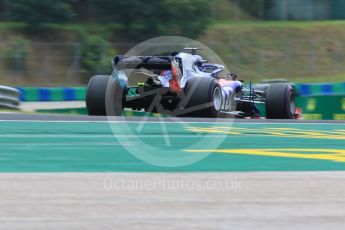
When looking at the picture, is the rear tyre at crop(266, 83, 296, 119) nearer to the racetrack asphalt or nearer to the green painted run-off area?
the green painted run-off area

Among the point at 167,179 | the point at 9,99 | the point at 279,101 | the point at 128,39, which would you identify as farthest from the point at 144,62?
the point at 128,39

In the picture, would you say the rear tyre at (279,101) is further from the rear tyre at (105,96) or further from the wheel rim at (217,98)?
the rear tyre at (105,96)

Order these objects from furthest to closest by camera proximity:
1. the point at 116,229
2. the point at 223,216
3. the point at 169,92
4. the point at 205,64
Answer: the point at 205,64 < the point at 169,92 < the point at 223,216 < the point at 116,229

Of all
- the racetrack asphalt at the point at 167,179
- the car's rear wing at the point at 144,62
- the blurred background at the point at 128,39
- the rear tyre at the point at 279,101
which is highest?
the blurred background at the point at 128,39

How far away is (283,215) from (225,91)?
10.5 metres

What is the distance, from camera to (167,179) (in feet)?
25.3

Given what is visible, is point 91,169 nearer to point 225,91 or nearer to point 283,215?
point 283,215

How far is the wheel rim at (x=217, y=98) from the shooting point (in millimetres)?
15844

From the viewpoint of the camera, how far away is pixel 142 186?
7273mm

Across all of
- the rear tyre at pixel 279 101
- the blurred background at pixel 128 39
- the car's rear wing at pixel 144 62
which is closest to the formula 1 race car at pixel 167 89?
the car's rear wing at pixel 144 62

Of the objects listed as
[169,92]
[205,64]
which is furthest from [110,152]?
[205,64]

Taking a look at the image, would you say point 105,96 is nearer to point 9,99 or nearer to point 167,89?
point 167,89

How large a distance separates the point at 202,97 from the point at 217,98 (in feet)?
1.92

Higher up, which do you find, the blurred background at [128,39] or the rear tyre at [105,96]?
the blurred background at [128,39]
